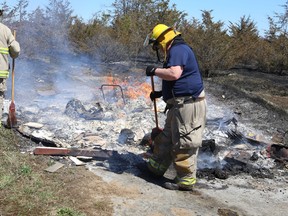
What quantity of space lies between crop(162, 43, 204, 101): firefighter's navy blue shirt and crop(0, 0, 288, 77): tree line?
877 cm

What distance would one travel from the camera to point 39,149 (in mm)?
4898

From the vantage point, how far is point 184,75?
420 centimetres

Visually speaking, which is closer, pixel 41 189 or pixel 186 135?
pixel 41 189

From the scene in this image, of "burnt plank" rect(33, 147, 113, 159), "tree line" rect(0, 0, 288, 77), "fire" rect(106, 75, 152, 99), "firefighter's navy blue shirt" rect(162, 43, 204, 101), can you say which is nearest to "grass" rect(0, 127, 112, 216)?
"burnt plank" rect(33, 147, 113, 159)

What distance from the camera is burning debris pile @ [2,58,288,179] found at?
16.9 feet

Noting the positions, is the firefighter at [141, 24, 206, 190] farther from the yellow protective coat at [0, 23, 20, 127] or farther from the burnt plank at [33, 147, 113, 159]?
the yellow protective coat at [0, 23, 20, 127]

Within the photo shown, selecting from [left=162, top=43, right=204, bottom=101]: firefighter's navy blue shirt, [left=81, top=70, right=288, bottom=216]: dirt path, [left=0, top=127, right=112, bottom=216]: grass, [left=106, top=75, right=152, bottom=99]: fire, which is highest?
[left=162, top=43, right=204, bottom=101]: firefighter's navy blue shirt

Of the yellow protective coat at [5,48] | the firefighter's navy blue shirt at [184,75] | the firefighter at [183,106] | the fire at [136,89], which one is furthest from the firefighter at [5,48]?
the fire at [136,89]

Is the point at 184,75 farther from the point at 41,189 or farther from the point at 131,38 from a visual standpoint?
the point at 131,38

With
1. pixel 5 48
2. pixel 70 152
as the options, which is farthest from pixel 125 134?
pixel 5 48

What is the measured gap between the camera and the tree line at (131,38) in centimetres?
1364

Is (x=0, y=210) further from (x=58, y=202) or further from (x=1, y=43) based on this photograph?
(x=1, y=43)

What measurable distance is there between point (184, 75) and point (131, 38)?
480 inches

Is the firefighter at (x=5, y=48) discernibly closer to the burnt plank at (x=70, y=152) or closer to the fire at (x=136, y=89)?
the burnt plank at (x=70, y=152)
